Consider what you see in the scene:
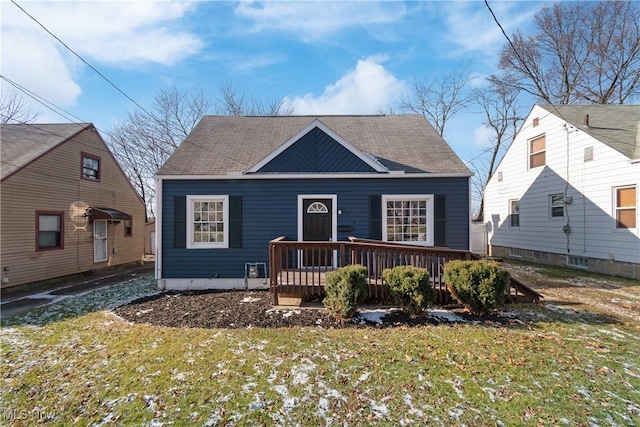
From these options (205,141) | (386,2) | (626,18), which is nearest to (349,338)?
(386,2)

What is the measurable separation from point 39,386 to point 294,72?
11.2 meters

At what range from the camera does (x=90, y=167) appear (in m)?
12.0

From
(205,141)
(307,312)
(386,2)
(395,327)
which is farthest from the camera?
(205,141)

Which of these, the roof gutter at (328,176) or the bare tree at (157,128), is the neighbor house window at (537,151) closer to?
the roof gutter at (328,176)

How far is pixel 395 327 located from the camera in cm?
507

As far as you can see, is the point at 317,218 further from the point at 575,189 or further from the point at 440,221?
the point at 575,189

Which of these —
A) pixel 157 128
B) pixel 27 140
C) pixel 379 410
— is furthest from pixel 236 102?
pixel 379 410

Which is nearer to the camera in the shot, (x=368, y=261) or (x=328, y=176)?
(x=368, y=261)

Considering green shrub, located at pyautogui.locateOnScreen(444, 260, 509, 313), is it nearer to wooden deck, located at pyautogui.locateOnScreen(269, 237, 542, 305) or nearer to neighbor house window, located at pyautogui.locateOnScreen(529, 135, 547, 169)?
wooden deck, located at pyautogui.locateOnScreen(269, 237, 542, 305)

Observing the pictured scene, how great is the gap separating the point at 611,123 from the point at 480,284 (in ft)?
33.1

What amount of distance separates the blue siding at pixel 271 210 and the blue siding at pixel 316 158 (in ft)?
1.12

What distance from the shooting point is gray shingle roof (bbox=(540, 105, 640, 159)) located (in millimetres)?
9383

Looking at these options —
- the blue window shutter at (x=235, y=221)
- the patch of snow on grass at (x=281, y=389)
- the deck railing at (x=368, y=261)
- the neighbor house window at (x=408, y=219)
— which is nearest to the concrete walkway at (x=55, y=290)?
the blue window shutter at (x=235, y=221)

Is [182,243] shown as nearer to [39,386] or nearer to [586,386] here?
[39,386]
